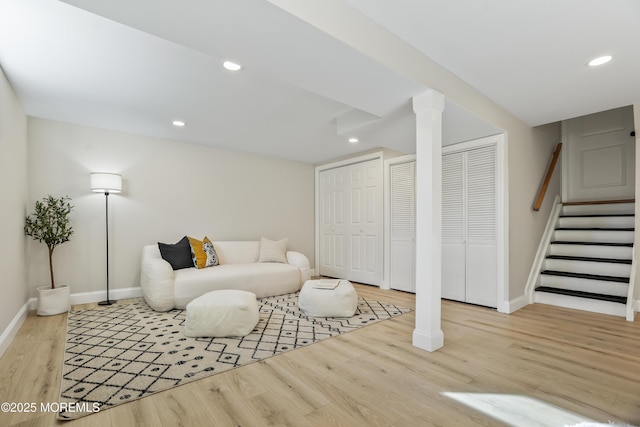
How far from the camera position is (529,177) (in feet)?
12.8

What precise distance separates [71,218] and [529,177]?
5834mm

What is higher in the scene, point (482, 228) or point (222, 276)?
point (482, 228)

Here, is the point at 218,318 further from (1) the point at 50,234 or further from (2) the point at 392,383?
(1) the point at 50,234

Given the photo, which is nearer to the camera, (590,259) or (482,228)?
(482,228)

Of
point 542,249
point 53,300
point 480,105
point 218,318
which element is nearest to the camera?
point 218,318

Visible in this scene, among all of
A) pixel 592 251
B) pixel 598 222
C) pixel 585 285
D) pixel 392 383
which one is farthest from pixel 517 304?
pixel 392 383

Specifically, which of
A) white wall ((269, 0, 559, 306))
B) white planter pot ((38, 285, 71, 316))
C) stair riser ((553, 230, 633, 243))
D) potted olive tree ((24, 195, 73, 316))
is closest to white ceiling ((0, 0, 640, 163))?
white wall ((269, 0, 559, 306))

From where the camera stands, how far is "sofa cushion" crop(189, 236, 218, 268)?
13.7 ft

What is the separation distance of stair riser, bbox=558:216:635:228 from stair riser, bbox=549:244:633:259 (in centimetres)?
53

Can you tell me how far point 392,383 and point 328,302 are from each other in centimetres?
138

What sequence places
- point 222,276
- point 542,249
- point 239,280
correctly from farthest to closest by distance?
point 542,249 → point 239,280 → point 222,276

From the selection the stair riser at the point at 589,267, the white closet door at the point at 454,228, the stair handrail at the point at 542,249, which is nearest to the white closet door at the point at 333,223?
the white closet door at the point at 454,228

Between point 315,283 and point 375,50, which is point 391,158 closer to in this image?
point 315,283

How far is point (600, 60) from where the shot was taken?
7.84ft
